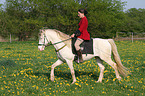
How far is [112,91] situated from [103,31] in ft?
101

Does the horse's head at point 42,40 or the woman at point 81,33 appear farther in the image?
the horse's head at point 42,40

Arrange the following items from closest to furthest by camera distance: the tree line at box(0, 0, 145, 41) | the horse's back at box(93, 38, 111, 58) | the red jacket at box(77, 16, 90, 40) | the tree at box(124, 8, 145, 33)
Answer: the red jacket at box(77, 16, 90, 40), the horse's back at box(93, 38, 111, 58), the tree line at box(0, 0, 145, 41), the tree at box(124, 8, 145, 33)

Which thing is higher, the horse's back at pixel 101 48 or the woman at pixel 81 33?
the woman at pixel 81 33

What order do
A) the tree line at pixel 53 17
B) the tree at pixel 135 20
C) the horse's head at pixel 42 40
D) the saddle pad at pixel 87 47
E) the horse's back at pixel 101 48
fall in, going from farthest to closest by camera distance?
the tree at pixel 135 20 → the tree line at pixel 53 17 → the horse's back at pixel 101 48 → the saddle pad at pixel 87 47 → the horse's head at pixel 42 40

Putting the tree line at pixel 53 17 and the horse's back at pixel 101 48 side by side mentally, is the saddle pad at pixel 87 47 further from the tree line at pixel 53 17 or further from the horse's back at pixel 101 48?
the tree line at pixel 53 17

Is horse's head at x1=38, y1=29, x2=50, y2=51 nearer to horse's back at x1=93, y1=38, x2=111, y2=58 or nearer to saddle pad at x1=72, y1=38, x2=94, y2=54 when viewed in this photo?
saddle pad at x1=72, y1=38, x2=94, y2=54

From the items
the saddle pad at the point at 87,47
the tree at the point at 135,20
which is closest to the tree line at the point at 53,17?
the saddle pad at the point at 87,47

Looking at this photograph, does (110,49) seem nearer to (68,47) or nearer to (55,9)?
(68,47)

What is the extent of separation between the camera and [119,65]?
848 centimetres

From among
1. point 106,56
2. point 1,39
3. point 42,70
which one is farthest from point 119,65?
point 1,39

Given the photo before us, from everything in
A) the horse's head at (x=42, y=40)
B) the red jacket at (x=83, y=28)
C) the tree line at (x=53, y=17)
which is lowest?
the horse's head at (x=42, y=40)

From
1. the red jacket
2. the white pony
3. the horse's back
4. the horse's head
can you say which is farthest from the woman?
the horse's head

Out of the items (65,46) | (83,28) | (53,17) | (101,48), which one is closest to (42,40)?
(65,46)

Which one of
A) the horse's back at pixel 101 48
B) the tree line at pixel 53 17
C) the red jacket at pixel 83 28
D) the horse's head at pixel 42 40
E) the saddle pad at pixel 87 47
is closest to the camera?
the red jacket at pixel 83 28
